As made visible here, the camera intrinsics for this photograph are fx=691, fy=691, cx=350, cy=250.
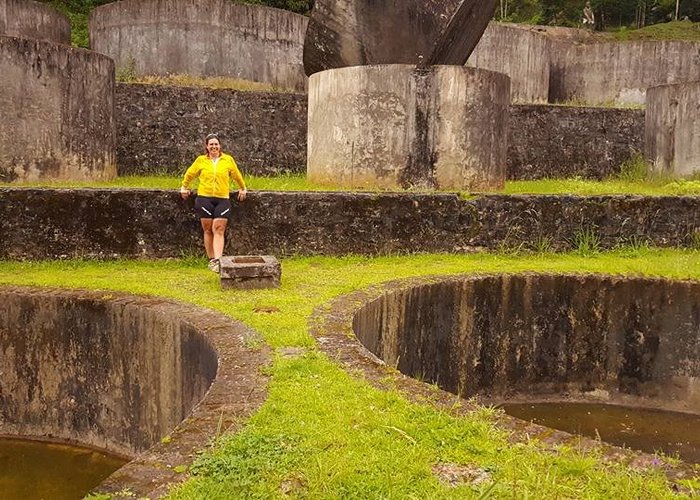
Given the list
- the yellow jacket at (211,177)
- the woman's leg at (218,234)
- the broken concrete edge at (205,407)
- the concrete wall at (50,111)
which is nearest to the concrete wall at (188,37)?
the concrete wall at (50,111)

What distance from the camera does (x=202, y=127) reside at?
10.8 meters

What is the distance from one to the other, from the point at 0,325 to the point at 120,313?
902mm

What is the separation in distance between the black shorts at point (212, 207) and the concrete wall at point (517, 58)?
12.3m

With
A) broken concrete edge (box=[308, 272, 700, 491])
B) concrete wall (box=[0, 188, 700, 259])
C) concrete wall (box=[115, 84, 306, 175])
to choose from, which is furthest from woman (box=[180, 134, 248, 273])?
concrete wall (box=[115, 84, 306, 175])

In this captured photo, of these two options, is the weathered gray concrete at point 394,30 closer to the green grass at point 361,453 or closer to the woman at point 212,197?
the woman at point 212,197

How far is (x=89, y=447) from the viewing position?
→ 480 cm

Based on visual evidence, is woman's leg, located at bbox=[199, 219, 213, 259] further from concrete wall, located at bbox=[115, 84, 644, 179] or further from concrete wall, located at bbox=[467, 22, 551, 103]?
concrete wall, located at bbox=[467, 22, 551, 103]

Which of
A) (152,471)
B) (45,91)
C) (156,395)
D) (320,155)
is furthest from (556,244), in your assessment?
(45,91)

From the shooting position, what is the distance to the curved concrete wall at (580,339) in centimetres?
572

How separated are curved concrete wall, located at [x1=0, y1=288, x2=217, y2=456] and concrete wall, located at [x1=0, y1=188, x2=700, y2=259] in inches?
46.3

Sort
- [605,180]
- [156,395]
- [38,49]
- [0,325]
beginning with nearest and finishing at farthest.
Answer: [156,395], [0,325], [38,49], [605,180]

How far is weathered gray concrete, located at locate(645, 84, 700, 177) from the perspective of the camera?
34.9 feet

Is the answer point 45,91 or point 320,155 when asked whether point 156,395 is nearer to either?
point 320,155

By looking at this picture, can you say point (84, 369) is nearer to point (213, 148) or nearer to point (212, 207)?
point (212, 207)
